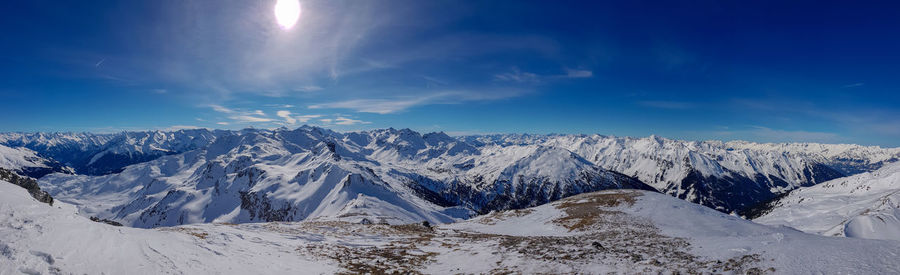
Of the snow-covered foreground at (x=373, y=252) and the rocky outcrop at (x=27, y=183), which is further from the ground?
the rocky outcrop at (x=27, y=183)

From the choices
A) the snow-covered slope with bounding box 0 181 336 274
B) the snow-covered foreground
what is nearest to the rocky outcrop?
the snow-covered foreground

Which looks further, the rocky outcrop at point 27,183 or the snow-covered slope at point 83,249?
the rocky outcrop at point 27,183

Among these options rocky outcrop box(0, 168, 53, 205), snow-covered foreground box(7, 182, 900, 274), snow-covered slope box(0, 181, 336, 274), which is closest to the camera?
snow-covered slope box(0, 181, 336, 274)

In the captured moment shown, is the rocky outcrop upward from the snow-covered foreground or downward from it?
upward

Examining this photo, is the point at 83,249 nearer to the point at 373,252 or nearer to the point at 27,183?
the point at 27,183

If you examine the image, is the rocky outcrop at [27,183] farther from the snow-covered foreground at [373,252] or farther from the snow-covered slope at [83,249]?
the snow-covered slope at [83,249]

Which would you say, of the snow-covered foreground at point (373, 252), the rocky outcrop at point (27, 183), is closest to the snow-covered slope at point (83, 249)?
the snow-covered foreground at point (373, 252)

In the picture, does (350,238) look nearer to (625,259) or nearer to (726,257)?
(625,259)

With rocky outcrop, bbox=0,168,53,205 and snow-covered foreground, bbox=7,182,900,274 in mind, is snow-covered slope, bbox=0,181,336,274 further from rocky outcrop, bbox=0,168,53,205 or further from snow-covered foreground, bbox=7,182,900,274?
rocky outcrop, bbox=0,168,53,205

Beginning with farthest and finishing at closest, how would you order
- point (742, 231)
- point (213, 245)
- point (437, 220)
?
point (437, 220) → point (742, 231) → point (213, 245)

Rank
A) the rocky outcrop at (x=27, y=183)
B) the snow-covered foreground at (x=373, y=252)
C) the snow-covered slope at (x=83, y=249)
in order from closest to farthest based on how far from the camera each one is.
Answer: the snow-covered slope at (x=83, y=249) → the snow-covered foreground at (x=373, y=252) → the rocky outcrop at (x=27, y=183)

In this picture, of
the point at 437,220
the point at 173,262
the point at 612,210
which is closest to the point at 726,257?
the point at 173,262
